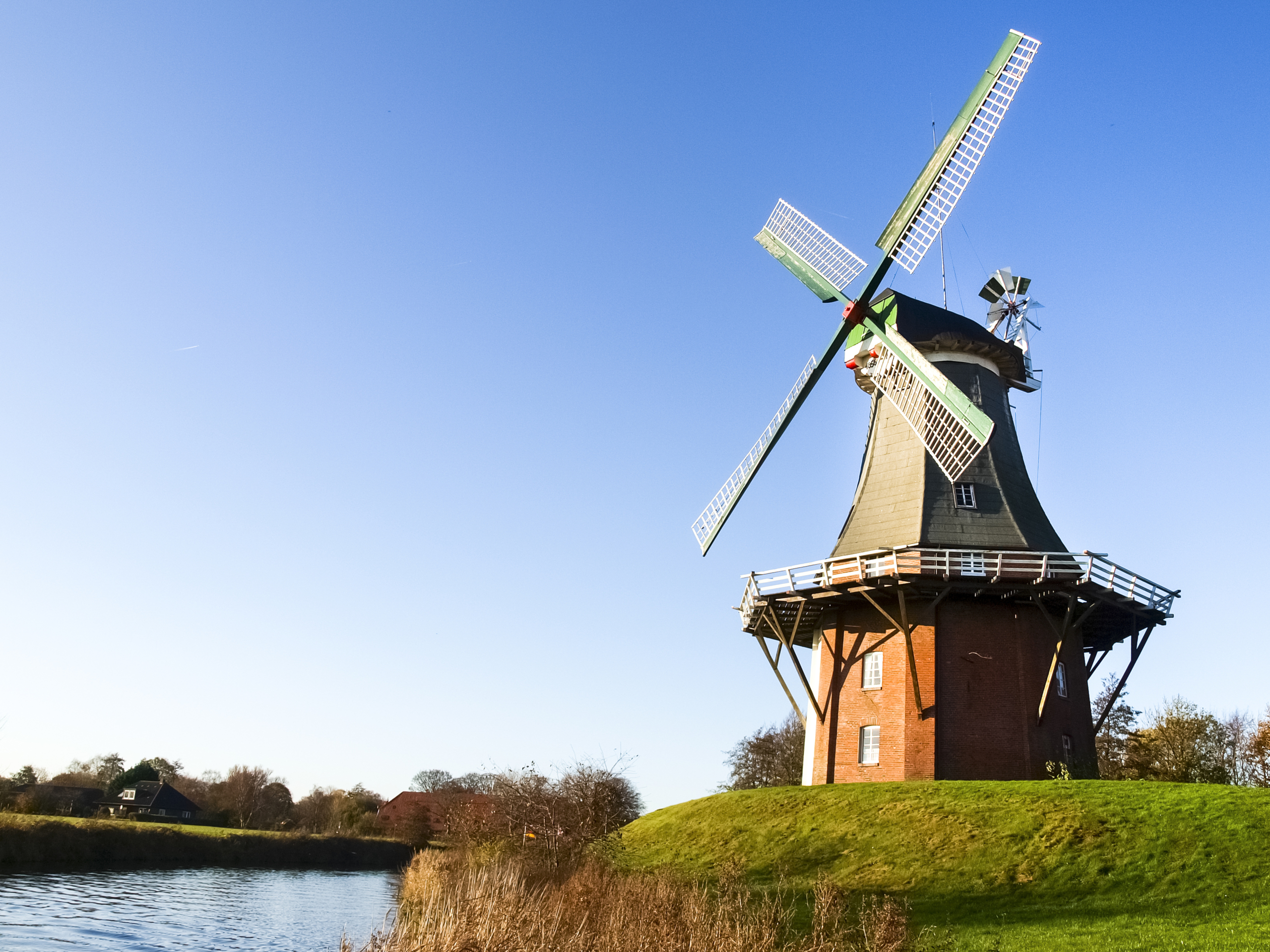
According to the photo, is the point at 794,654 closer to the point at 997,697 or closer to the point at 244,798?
the point at 997,697

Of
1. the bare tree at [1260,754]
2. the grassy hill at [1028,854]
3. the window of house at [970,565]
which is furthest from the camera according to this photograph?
the bare tree at [1260,754]

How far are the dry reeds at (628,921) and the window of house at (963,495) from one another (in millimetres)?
10899

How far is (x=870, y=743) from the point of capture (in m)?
22.0

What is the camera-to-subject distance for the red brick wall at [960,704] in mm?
20922

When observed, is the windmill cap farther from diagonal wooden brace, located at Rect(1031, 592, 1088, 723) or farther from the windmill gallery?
diagonal wooden brace, located at Rect(1031, 592, 1088, 723)

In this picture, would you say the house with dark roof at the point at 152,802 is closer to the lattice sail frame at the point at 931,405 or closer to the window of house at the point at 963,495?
the lattice sail frame at the point at 931,405

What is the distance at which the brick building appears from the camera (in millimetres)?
20938

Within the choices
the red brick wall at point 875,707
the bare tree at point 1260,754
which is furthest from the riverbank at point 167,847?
the bare tree at point 1260,754

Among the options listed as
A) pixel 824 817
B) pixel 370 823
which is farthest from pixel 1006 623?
pixel 370 823

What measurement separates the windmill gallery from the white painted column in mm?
78

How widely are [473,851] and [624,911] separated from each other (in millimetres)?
9871

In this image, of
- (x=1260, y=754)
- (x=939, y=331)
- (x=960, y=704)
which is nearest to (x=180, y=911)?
(x=960, y=704)

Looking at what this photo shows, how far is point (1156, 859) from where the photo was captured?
50.3 feet

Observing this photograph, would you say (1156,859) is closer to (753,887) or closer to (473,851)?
(753,887)
